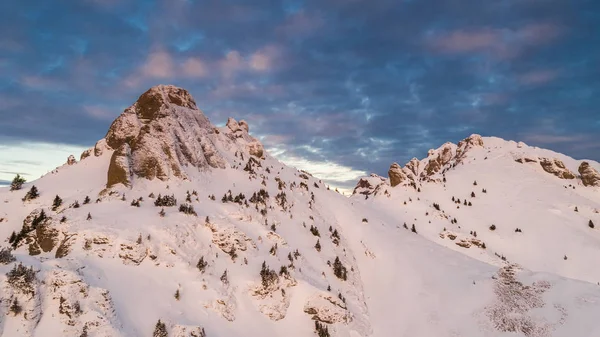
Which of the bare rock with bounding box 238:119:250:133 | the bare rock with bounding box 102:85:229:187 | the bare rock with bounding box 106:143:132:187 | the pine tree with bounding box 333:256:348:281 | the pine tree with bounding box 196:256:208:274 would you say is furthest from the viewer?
the bare rock with bounding box 238:119:250:133

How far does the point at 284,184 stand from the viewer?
43.5m

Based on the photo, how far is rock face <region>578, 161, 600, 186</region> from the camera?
208ft

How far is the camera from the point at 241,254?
24484mm

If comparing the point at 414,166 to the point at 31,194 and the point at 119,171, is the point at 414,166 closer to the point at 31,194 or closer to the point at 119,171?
the point at 119,171

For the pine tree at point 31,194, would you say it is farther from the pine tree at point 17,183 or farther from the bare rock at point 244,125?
the bare rock at point 244,125

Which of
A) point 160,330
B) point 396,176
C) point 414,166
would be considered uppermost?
point 414,166

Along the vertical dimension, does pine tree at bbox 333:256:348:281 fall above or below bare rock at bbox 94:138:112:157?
below

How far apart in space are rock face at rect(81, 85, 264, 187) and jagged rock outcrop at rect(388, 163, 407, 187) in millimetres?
32576

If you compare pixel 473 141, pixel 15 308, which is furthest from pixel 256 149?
pixel 473 141

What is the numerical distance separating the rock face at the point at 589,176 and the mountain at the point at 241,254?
43.2 ft

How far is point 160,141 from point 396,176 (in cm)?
4504

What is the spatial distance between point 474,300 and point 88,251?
25.8 m

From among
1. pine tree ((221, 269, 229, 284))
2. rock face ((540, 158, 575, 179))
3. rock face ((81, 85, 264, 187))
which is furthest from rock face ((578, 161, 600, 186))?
pine tree ((221, 269, 229, 284))

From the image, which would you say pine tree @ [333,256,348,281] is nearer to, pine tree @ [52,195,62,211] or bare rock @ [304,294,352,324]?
bare rock @ [304,294,352,324]
